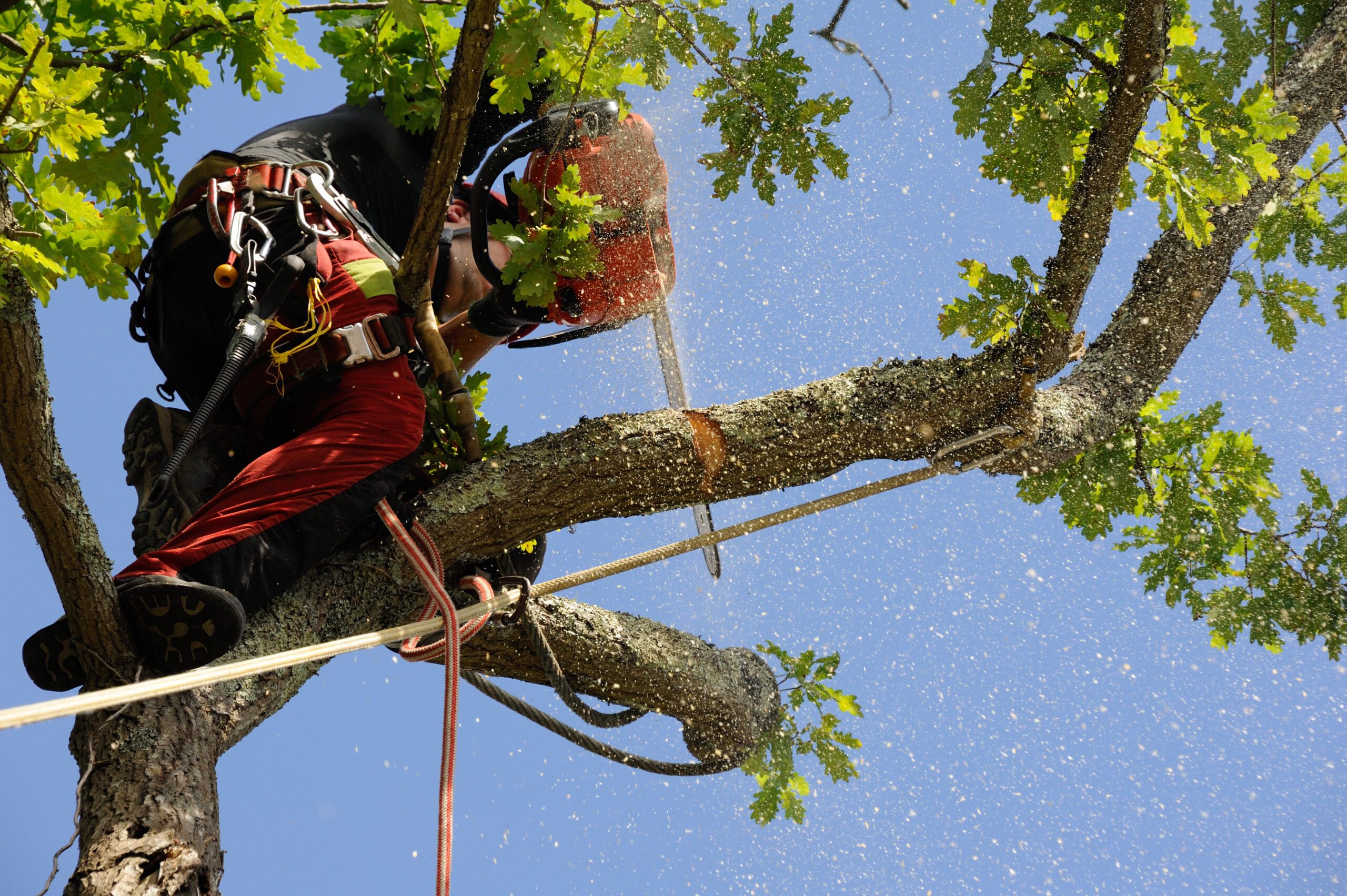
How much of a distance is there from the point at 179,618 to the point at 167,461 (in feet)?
2.74

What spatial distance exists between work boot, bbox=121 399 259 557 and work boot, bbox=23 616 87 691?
1.92 ft

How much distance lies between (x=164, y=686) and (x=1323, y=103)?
4.81 metres

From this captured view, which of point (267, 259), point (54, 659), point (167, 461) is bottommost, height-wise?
point (54, 659)

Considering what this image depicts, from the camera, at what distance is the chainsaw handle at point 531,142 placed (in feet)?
9.46

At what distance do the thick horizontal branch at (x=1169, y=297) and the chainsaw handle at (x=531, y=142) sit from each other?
1.88 metres

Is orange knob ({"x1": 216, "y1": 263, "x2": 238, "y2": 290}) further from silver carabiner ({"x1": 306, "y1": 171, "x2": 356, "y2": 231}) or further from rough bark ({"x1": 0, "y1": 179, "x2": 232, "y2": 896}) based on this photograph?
rough bark ({"x1": 0, "y1": 179, "x2": 232, "y2": 896})

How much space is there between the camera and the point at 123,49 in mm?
2949

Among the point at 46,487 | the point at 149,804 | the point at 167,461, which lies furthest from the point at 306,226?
the point at 149,804

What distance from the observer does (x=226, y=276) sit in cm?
256

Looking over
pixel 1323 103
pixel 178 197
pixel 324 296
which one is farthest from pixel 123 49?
pixel 1323 103

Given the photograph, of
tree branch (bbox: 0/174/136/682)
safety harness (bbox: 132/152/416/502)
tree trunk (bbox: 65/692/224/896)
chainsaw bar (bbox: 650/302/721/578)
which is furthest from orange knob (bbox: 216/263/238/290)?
chainsaw bar (bbox: 650/302/721/578)

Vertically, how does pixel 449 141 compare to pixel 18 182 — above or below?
above

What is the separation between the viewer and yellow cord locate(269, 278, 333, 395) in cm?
259

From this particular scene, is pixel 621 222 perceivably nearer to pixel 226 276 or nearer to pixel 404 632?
pixel 226 276
